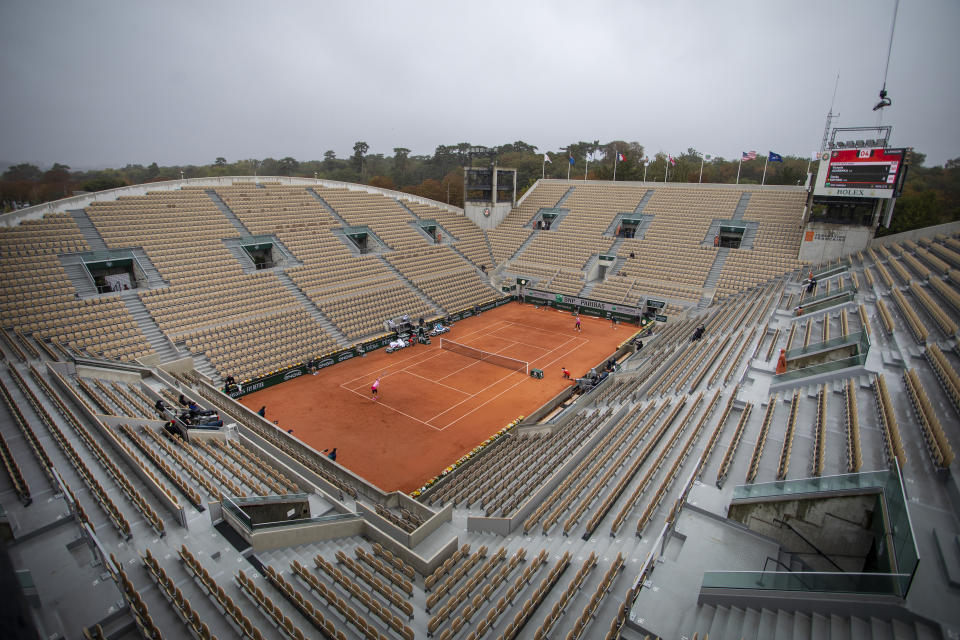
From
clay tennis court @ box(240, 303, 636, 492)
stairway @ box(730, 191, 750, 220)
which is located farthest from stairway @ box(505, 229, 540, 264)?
stairway @ box(730, 191, 750, 220)

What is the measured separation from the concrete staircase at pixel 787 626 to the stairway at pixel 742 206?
37.7 metres

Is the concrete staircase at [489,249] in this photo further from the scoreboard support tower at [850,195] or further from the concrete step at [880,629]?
the concrete step at [880,629]

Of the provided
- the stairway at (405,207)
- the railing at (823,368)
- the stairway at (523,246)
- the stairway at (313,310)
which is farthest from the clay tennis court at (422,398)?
the stairway at (405,207)

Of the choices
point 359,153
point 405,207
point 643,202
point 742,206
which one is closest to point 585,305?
point 643,202

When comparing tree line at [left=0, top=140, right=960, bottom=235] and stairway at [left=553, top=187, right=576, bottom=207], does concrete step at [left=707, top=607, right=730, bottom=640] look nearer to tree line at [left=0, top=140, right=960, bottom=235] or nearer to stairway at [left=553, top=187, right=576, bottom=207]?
tree line at [left=0, top=140, right=960, bottom=235]

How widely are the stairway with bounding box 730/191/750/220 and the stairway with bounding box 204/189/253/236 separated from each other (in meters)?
37.6

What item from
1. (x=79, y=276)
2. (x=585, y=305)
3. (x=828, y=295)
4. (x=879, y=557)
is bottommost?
(x=585, y=305)

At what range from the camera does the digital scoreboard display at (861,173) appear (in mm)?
27672

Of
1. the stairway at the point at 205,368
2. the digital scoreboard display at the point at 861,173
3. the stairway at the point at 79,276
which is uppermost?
the digital scoreboard display at the point at 861,173

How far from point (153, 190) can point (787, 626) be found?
39.5 meters

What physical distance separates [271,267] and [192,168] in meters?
56.9

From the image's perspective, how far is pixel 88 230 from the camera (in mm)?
26812

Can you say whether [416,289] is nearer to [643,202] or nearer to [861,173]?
[643,202]

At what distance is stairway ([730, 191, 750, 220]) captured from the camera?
1532 inches
